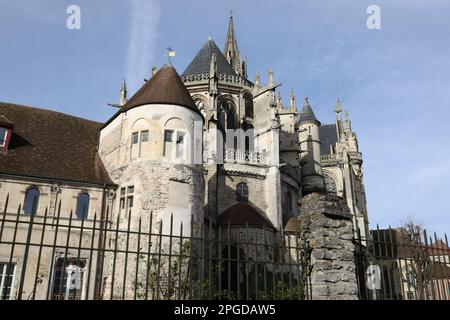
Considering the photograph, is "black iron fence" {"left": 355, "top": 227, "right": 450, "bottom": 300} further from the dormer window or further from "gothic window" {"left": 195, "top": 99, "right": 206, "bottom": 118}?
"gothic window" {"left": 195, "top": 99, "right": 206, "bottom": 118}

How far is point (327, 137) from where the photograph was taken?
46750mm

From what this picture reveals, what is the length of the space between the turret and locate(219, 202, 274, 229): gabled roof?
10173 mm

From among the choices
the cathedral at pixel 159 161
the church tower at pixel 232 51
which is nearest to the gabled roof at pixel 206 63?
the cathedral at pixel 159 161

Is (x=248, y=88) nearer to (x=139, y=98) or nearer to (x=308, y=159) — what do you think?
(x=308, y=159)

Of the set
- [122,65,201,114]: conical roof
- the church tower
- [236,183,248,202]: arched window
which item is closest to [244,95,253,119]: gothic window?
[236,183,248,202]: arched window

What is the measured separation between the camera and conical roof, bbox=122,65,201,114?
60.4 ft

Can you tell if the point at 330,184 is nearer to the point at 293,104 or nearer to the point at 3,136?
the point at 293,104

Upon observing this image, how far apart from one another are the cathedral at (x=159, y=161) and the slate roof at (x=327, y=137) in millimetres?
16313

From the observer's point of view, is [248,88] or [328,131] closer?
[248,88]

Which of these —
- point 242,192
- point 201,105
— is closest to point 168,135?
point 242,192

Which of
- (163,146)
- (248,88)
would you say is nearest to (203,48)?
(248,88)

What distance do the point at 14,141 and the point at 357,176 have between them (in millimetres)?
35173
